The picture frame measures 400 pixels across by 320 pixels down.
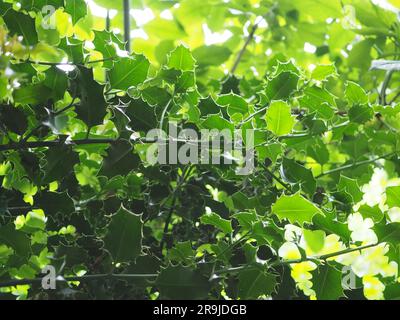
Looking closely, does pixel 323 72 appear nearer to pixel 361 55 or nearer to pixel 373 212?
pixel 373 212

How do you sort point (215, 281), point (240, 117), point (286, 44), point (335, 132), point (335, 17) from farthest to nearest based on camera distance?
point (286, 44) < point (335, 17) < point (335, 132) < point (240, 117) < point (215, 281)

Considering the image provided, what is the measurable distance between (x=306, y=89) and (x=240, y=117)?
5.4 inches

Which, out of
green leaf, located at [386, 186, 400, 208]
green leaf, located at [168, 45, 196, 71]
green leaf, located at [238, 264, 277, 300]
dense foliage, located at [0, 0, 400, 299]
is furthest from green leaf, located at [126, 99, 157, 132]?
green leaf, located at [386, 186, 400, 208]

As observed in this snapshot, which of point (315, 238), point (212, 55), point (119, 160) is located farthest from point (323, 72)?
point (212, 55)

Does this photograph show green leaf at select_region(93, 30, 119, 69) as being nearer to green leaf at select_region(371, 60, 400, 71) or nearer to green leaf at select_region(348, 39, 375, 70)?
green leaf at select_region(371, 60, 400, 71)

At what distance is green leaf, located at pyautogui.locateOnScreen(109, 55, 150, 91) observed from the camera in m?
0.65

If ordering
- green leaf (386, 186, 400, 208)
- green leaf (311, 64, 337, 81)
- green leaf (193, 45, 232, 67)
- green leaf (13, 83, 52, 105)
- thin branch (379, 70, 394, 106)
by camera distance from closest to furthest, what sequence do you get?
1. green leaf (13, 83, 52, 105)
2. green leaf (386, 186, 400, 208)
3. green leaf (311, 64, 337, 81)
4. thin branch (379, 70, 394, 106)
5. green leaf (193, 45, 232, 67)

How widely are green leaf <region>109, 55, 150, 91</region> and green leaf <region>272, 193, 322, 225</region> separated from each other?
0.73ft

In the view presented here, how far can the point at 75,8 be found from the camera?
0.71 meters

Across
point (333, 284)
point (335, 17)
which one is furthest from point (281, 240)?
point (335, 17)

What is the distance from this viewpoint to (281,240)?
64cm

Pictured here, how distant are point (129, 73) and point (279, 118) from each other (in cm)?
19

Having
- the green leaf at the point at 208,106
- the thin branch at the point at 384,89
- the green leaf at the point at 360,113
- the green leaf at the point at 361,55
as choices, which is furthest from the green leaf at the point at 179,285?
the green leaf at the point at 361,55

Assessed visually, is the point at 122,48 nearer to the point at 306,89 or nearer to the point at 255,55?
the point at 306,89
